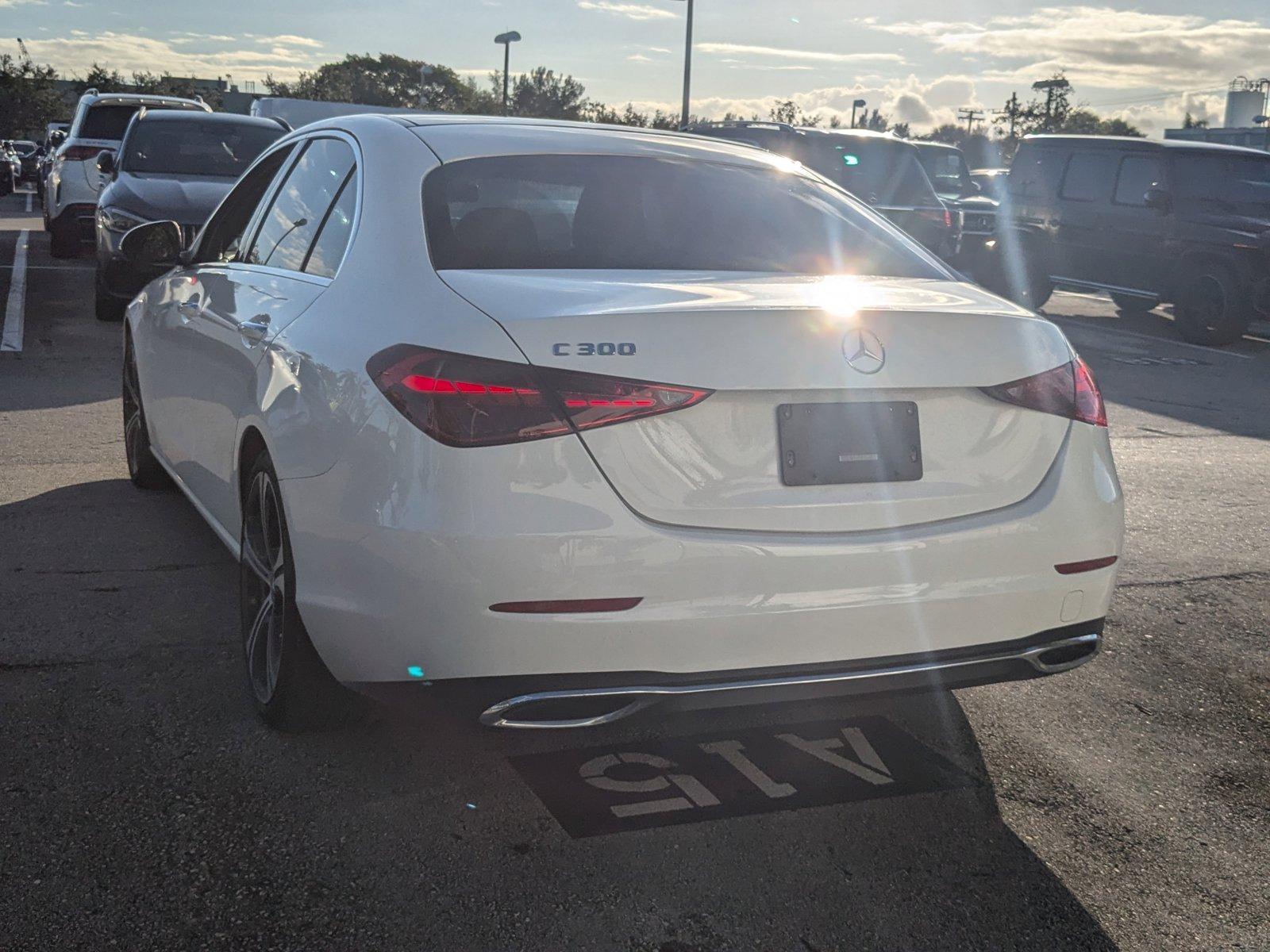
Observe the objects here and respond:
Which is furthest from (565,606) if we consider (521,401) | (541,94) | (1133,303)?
(541,94)

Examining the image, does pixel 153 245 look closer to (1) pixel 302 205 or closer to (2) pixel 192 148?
(1) pixel 302 205

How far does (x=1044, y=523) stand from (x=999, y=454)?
0.19m

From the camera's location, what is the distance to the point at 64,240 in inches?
621

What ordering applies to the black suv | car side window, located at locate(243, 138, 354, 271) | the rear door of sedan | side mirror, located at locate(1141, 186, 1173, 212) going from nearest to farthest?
the rear door of sedan < car side window, located at locate(243, 138, 354, 271) < the black suv < side mirror, located at locate(1141, 186, 1173, 212)

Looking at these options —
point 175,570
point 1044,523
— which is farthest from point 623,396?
point 175,570

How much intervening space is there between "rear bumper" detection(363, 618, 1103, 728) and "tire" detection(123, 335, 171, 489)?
323 centimetres

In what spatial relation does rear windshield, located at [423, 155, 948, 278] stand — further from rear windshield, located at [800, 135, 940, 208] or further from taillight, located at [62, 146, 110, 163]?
rear windshield, located at [800, 135, 940, 208]

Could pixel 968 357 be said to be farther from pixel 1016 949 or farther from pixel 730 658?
pixel 1016 949

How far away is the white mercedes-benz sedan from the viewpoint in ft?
9.06

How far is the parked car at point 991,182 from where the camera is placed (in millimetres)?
17719

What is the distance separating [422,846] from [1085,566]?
5.27 feet

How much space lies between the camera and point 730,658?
287 centimetres

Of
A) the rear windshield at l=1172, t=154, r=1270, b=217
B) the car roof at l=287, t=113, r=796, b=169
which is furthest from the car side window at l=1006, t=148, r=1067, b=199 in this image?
the car roof at l=287, t=113, r=796, b=169

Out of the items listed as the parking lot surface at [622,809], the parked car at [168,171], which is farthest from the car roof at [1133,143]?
the parking lot surface at [622,809]
